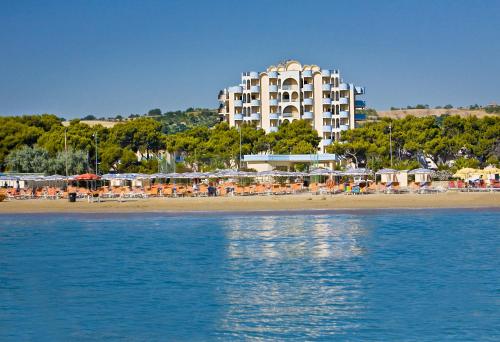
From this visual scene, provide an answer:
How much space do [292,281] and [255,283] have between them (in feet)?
2.95

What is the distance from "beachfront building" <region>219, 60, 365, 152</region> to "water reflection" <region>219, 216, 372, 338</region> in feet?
194

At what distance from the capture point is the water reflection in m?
14.2

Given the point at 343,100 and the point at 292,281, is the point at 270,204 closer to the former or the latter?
the point at 292,281

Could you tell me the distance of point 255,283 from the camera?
18219 millimetres

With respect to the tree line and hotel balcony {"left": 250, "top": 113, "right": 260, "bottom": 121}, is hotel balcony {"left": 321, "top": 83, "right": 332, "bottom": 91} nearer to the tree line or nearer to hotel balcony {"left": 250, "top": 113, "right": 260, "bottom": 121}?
hotel balcony {"left": 250, "top": 113, "right": 260, "bottom": 121}

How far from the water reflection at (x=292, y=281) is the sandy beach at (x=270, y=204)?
10.8 meters

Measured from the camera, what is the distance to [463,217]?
35.7 metres

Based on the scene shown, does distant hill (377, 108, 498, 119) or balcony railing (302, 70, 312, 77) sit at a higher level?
distant hill (377, 108, 498, 119)

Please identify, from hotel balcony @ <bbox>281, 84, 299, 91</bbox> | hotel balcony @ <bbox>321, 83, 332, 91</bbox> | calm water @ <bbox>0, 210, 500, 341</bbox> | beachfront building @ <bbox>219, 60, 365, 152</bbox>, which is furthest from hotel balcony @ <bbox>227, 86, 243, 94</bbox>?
calm water @ <bbox>0, 210, 500, 341</bbox>

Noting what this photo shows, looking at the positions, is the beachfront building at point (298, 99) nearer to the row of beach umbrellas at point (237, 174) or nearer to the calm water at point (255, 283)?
the row of beach umbrellas at point (237, 174)

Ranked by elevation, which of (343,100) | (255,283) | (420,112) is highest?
(420,112)

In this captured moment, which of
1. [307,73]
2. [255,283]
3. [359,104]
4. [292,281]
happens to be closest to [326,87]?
[307,73]

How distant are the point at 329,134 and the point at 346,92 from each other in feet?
17.9

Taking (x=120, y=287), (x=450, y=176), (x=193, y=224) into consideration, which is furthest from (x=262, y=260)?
(x=450, y=176)
